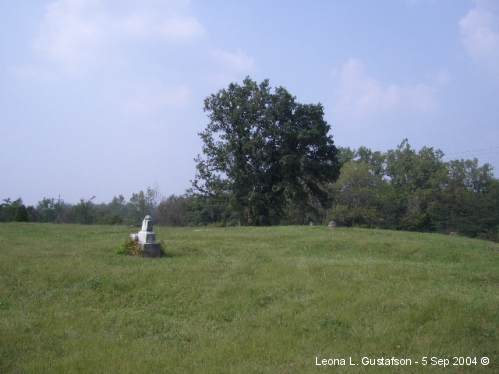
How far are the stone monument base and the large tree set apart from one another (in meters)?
18.7


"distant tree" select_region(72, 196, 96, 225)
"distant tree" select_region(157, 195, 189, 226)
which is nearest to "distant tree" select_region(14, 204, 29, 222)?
"distant tree" select_region(72, 196, 96, 225)

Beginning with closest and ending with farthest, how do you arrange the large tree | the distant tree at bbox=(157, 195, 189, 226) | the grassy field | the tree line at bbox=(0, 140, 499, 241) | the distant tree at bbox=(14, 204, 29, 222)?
the grassy field, the distant tree at bbox=(14, 204, 29, 222), the large tree, the tree line at bbox=(0, 140, 499, 241), the distant tree at bbox=(157, 195, 189, 226)

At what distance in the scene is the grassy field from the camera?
6.94 m

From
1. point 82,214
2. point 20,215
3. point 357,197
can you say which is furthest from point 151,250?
point 357,197

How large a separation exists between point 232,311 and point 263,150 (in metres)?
23.7

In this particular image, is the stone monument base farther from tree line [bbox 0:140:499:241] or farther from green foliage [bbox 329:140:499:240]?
green foliage [bbox 329:140:499:240]

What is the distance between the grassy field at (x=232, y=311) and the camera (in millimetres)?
6941

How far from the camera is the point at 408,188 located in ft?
189

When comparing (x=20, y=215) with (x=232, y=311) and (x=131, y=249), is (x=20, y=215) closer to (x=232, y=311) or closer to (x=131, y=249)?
(x=131, y=249)

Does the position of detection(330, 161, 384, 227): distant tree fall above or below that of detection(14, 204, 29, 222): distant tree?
above

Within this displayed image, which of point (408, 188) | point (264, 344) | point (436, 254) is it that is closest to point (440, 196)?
point (408, 188)

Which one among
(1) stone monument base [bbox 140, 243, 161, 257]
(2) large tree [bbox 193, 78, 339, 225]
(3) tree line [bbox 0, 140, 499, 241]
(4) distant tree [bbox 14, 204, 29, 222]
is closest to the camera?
(1) stone monument base [bbox 140, 243, 161, 257]

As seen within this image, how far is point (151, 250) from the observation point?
1347cm

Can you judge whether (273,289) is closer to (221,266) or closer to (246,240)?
(221,266)
